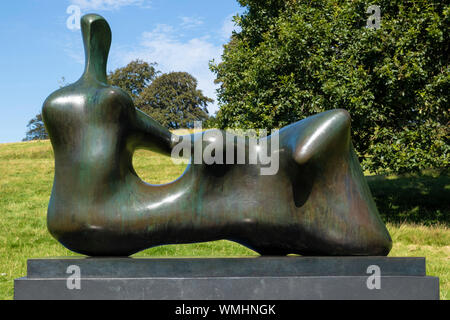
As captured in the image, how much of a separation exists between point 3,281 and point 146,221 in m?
5.02

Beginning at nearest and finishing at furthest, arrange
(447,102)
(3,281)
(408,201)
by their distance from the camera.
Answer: (3,281) < (447,102) < (408,201)

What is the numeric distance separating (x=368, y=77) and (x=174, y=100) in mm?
38242

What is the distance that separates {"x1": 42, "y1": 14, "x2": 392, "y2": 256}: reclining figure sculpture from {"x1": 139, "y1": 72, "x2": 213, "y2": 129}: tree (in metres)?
→ 41.6

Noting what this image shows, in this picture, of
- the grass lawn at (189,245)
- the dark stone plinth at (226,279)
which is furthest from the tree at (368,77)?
the dark stone plinth at (226,279)

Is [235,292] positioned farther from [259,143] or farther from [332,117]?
[332,117]

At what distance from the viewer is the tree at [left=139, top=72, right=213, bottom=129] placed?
4628 cm

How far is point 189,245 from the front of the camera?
31.7 ft

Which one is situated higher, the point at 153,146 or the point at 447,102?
the point at 447,102

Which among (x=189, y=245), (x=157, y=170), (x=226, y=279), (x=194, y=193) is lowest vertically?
(x=189, y=245)

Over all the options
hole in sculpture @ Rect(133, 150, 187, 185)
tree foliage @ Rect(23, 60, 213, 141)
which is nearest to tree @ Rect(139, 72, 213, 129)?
tree foliage @ Rect(23, 60, 213, 141)

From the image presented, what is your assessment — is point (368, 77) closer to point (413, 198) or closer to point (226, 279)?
point (413, 198)

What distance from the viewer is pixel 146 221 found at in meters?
3.65

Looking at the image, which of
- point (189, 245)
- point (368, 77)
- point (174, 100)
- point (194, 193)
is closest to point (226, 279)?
point (194, 193)

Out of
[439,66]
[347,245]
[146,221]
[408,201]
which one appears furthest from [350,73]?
[146,221]
